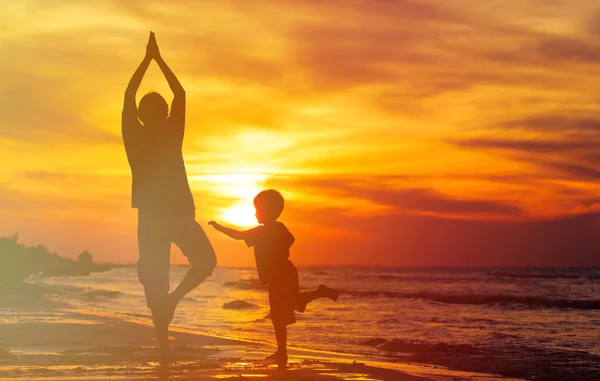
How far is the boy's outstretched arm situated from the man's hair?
1.15 meters

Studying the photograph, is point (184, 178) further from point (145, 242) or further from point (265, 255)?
point (265, 255)

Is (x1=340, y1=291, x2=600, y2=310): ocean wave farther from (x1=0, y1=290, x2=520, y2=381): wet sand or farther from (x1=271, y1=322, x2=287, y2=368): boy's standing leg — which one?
(x1=271, y1=322, x2=287, y2=368): boy's standing leg

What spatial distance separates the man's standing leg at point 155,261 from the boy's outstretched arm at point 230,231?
61 cm

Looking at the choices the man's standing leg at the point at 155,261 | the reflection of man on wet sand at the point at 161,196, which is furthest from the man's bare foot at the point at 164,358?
the man's standing leg at the point at 155,261

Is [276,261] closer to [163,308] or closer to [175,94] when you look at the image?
[163,308]

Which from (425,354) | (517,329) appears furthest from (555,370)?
(517,329)

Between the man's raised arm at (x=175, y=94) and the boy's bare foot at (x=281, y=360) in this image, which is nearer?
the man's raised arm at (x=175, y=94)

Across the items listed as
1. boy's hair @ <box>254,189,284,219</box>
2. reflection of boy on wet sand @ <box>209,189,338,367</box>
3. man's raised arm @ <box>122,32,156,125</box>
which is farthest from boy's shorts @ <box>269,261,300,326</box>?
man's raised arm @ <box>122,32,156,125</box>

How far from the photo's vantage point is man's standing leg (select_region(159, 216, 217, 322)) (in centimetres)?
654

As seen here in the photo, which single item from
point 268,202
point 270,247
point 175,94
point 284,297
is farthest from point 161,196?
point 284,297

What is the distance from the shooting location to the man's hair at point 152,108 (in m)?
6.69

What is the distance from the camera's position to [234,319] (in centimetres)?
1983

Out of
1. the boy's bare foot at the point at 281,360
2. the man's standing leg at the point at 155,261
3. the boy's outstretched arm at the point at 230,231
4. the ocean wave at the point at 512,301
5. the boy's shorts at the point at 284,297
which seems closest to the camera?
the man's standing leg at the point at 155,261

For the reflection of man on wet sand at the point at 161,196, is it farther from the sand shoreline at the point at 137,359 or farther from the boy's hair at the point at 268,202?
the boy's hair at the point at 268,202
